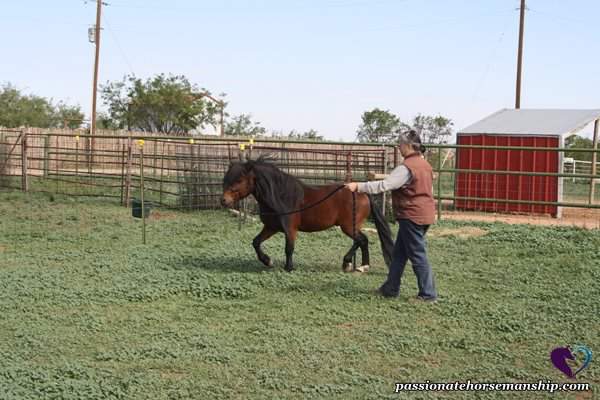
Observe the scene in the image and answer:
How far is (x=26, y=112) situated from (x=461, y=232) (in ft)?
144

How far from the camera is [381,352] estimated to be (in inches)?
195

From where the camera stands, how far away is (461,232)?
11648 mm

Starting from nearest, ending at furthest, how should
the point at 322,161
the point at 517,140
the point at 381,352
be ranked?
the point at 381,352 → the point at 322,161 → the point at 517,140

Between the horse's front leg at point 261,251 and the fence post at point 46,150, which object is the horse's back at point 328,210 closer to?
the horse's front leg at point 261,251

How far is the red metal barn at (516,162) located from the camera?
1566cm

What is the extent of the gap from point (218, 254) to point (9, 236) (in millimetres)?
3530

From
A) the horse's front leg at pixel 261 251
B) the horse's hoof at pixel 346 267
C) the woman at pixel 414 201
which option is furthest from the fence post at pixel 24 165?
the woman at pixel 414 201

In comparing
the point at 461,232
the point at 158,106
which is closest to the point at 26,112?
the point at 158,106

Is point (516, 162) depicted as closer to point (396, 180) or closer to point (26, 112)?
point (396, 180)

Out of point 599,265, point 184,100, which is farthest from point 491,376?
point 184,100

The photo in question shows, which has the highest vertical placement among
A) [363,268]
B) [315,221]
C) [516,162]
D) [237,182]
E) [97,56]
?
[97,56]

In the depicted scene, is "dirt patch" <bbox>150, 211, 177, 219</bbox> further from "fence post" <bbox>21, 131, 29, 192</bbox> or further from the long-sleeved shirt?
the long-sleeved shirt

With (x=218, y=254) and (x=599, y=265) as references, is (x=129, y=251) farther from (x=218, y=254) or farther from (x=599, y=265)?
(x=599, y=265)

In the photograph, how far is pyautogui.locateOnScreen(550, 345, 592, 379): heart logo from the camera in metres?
4.58
